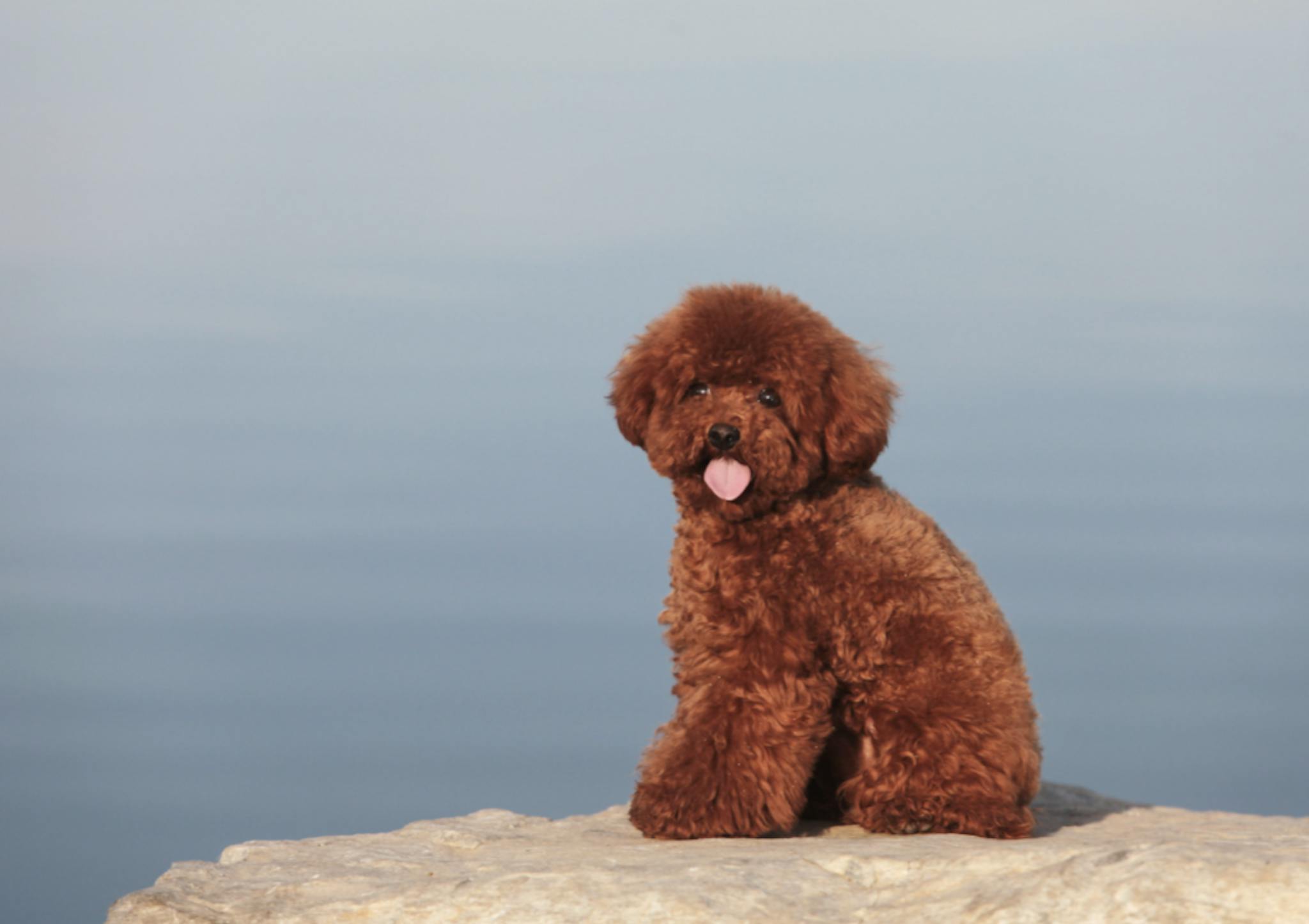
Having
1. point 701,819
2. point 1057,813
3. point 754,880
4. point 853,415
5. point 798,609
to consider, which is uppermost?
point 853,415

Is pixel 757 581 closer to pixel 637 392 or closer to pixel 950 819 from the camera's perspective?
pixel 637 392

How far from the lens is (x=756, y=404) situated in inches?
188

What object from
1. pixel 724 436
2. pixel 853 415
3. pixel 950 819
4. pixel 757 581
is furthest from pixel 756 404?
pixel 950 819

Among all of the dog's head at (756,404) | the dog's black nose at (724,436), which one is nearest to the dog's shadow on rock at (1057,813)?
the dog's head at (756,404)

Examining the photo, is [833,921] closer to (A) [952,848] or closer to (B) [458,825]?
(A) [952,848]

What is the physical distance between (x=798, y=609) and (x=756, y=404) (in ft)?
2.14

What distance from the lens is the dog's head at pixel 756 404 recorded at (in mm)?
4727

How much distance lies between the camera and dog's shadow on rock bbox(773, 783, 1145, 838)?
5039 mm

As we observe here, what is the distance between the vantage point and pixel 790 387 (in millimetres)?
4754

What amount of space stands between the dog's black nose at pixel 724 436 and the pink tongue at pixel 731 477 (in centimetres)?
8

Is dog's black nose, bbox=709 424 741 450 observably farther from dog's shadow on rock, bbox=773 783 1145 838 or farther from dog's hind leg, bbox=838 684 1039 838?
dog's shadow on rock, bbox=773 783 1145 838

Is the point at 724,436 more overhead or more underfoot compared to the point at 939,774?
more overhead

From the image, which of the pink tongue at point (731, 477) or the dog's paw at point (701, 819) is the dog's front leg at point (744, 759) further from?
the pink tongue at point (731, 477)

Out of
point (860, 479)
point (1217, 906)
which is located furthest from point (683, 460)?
point (1217, 906)
